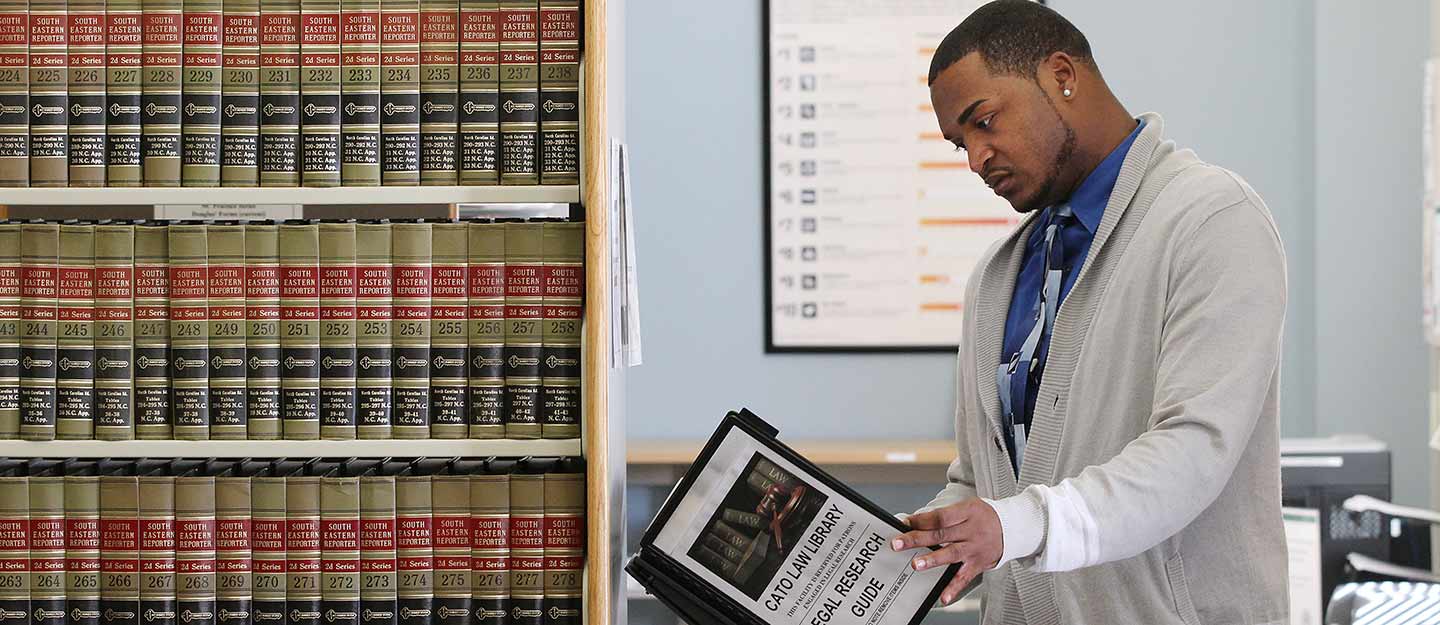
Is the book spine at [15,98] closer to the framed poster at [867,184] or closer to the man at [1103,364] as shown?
the man at [1103,364]

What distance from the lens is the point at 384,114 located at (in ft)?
4.77

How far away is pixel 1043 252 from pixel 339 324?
0.85 meters

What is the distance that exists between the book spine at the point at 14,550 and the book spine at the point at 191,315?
0.22 m

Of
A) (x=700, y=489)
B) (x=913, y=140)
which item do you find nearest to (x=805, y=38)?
(x=913, y=140)

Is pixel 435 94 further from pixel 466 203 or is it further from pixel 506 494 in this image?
pixel 506 494

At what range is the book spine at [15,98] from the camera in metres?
1.47

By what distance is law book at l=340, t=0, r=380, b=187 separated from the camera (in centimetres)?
145

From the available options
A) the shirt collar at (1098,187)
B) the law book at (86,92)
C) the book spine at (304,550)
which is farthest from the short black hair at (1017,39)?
the law book at (86,92)

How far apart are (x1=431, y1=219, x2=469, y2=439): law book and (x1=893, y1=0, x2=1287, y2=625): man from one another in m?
0.59

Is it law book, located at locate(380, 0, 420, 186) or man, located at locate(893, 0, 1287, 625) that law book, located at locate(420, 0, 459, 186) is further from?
man, located at locate(893, 0, 1287, 625)

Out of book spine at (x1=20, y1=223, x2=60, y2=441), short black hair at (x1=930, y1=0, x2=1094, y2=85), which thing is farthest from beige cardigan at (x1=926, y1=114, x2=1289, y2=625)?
book spine at (x1=20, y1=223, x2=60, y2=441)

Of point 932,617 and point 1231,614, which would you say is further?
point 932,617

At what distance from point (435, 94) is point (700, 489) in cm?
59

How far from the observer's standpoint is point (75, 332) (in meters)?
1.46
